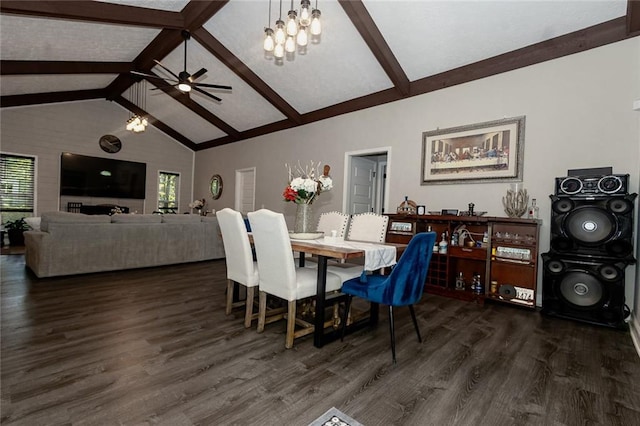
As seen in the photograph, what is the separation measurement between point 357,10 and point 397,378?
12.7 feet

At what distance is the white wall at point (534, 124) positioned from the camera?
10.2 feet

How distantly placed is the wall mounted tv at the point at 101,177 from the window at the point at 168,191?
0.52 meters

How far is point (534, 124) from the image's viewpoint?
11.9 ft

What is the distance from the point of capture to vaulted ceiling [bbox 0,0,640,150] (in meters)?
3.33

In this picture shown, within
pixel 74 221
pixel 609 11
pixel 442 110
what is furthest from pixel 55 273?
pixel 609 11

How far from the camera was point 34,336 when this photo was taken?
2.30 m

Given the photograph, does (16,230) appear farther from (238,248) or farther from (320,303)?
(320,303)

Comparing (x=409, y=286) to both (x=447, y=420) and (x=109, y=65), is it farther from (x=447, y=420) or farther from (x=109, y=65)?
(x=109, y=65)

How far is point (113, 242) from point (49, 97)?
5231 mm

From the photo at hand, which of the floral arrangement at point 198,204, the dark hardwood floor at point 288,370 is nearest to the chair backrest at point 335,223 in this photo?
the dark hardwood floor at point 288,370

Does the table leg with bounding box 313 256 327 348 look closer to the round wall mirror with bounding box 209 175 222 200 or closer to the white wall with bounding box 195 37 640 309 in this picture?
the white wall with bounding box 195 37 640 309

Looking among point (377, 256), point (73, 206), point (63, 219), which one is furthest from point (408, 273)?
point (73, 206)

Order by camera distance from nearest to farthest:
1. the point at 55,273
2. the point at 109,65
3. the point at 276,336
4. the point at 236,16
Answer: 1. the point at 276,336
2. the point at 55,273
3. the point at 236,16
4. the point at 109,65

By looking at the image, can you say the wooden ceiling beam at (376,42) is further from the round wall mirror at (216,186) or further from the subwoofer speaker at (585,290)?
the round wall mirror at (216,186)
